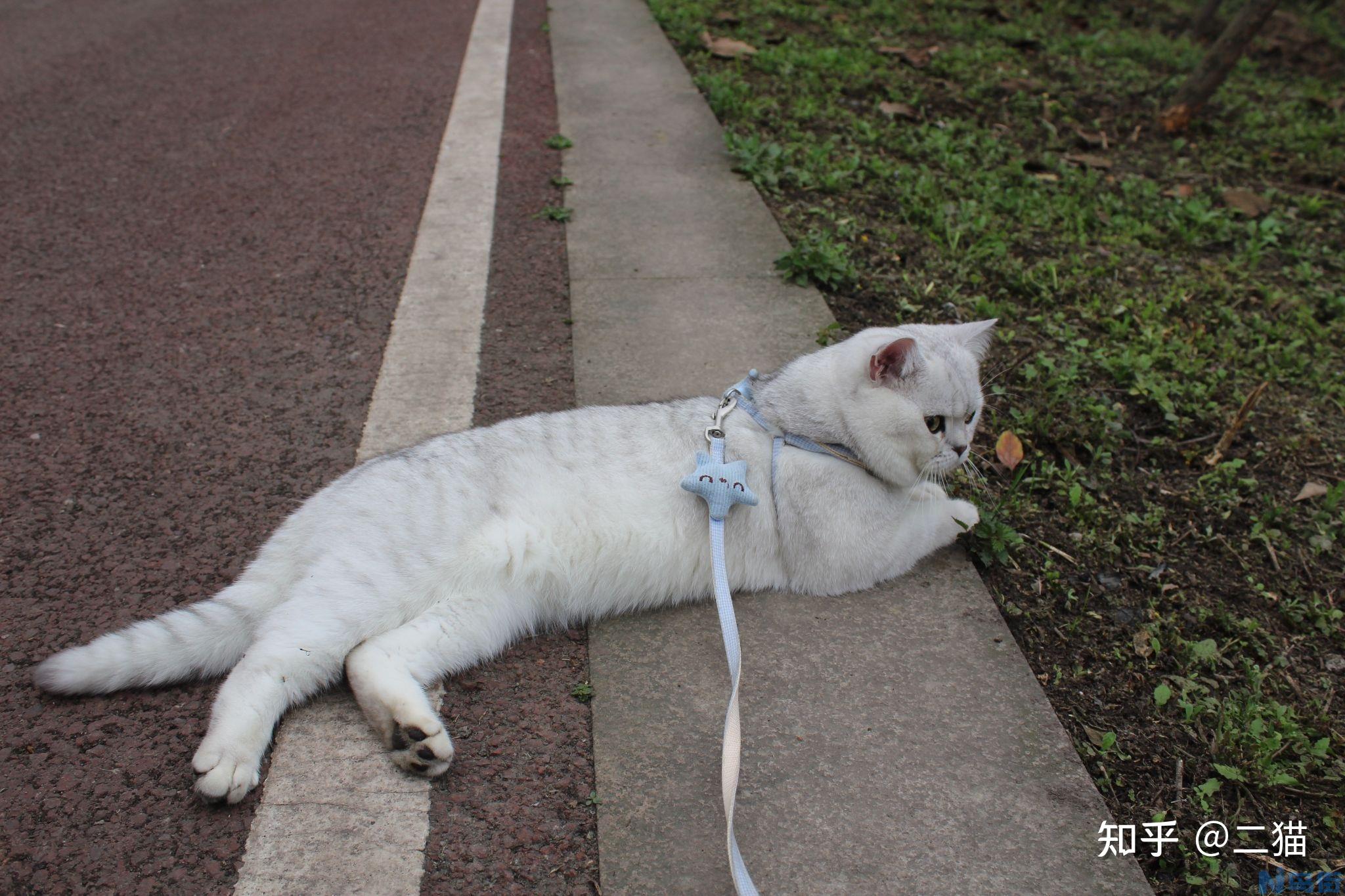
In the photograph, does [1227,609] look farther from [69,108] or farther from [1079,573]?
[69,108]

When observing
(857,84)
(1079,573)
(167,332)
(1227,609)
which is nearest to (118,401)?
(167,332)

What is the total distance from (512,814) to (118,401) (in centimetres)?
236

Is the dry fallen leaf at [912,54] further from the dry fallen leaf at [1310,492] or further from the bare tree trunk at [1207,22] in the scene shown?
the dry fallen leaf at [1310,492]

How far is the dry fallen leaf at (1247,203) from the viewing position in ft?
17.4

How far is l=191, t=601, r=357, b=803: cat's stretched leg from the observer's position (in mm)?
2014

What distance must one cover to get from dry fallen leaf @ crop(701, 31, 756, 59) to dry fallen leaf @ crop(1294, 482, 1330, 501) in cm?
554

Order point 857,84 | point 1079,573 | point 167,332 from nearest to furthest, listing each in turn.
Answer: point 1079,573 → point 167,332 → point 857,84

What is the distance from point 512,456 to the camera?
267cm

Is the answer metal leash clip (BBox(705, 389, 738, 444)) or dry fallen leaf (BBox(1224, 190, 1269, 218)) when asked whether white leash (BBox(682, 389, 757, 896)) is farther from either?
dry fallen leaf (BBox(1224, 190, 1269, 218))

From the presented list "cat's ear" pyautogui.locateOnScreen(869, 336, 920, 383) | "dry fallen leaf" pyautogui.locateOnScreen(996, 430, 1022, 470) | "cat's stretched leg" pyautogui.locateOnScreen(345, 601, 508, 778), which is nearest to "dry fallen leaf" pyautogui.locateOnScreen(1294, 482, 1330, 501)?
"dry fallen leaf" pyautogui.locateOnScreen(996, 430, 1022, 470)

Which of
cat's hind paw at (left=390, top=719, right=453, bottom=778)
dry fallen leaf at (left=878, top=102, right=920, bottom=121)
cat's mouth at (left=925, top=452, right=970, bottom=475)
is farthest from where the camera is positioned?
dry fallen leaf at (left=878, top=102, right=920, bottom=121)

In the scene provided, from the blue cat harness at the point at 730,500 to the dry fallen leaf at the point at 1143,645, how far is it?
36.8 inches

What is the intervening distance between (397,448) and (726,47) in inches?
223

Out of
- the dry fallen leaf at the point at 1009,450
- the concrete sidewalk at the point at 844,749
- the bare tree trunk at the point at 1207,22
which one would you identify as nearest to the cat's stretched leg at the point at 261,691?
the concrete sidewalk at the point at 844,749
